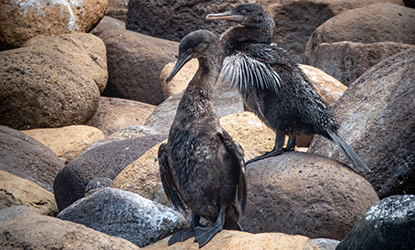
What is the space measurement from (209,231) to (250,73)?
173 cm

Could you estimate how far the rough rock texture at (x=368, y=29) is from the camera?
9.98 metres

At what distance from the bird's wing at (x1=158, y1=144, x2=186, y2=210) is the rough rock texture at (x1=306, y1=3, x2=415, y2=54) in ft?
18.6

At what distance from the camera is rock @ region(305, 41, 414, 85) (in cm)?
898

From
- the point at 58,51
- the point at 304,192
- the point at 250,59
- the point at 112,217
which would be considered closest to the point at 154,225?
the point at 112,217

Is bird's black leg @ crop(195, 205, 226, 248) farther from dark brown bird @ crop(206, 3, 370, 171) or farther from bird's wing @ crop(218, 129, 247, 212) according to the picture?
dark brown bird @ crop(206, 3, 370, 171)

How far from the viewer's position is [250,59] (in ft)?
19.3

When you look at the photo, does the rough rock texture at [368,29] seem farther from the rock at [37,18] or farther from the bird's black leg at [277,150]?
the bird's black leg at [277,150]

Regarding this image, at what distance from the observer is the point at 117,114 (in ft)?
33.3

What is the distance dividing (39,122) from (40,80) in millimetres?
580

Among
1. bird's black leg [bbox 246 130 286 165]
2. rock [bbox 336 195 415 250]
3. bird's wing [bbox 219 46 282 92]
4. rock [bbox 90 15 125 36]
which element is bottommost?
rock [bbox 90 15 125 36]

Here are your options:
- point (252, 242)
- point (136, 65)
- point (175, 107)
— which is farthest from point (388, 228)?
point (136, 65)

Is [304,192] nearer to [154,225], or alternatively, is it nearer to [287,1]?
[154,225]

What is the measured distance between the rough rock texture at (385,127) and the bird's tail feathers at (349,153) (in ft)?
1.12

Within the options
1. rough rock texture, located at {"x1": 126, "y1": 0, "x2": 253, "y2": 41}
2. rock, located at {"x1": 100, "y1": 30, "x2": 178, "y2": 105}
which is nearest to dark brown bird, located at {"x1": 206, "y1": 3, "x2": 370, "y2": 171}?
rock, located at {"x1": 100, "y1": 30, "x2": 178, "y2": 105}
